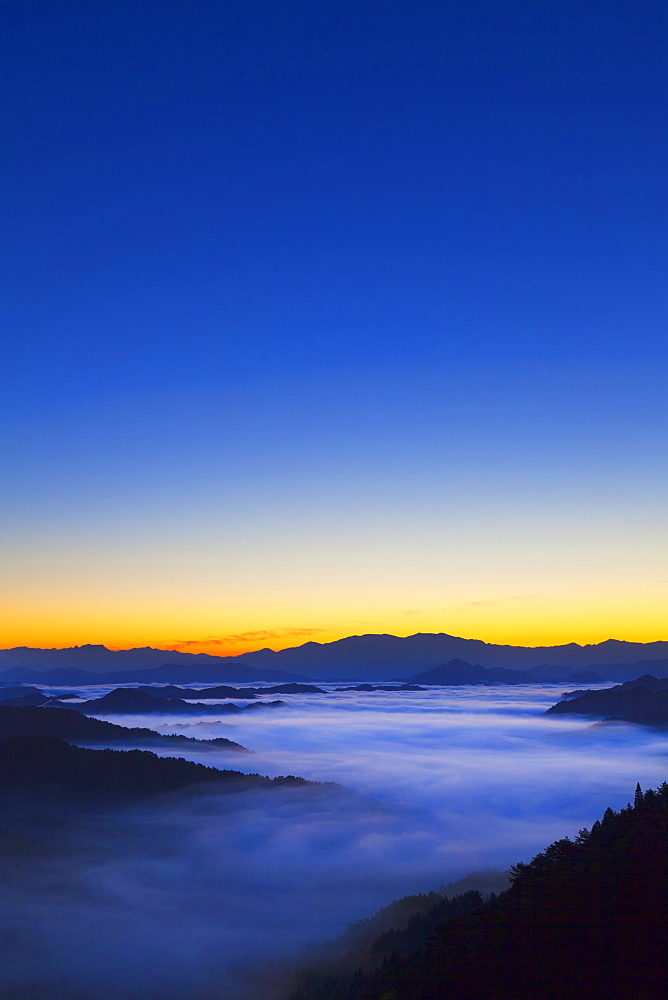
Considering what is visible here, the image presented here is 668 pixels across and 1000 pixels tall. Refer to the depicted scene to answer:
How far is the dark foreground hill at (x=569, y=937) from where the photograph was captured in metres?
77.0

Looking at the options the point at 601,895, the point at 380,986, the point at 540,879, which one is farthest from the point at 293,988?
the point at 601,895

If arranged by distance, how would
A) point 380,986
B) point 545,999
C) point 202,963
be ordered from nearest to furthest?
point 545,999 → point 380,986 → point 202,963

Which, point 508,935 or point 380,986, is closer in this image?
point 508,935

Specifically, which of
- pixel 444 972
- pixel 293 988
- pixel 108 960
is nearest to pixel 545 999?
pixel 444 972

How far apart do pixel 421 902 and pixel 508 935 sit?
126 metres

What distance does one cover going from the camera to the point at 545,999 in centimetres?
7594

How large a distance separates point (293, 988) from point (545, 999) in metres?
106

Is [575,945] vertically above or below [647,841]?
below

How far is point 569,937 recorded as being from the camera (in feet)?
271

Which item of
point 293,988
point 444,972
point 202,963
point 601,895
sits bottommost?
point 202,963

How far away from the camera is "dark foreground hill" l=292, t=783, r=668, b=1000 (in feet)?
253

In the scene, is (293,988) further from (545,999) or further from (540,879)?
(545,999)

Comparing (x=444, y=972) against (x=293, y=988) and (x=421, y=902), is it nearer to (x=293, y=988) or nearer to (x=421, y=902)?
(x=293, y=988)

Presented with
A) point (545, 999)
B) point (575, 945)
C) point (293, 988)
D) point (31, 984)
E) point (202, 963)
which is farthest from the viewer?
point (202, 963)
